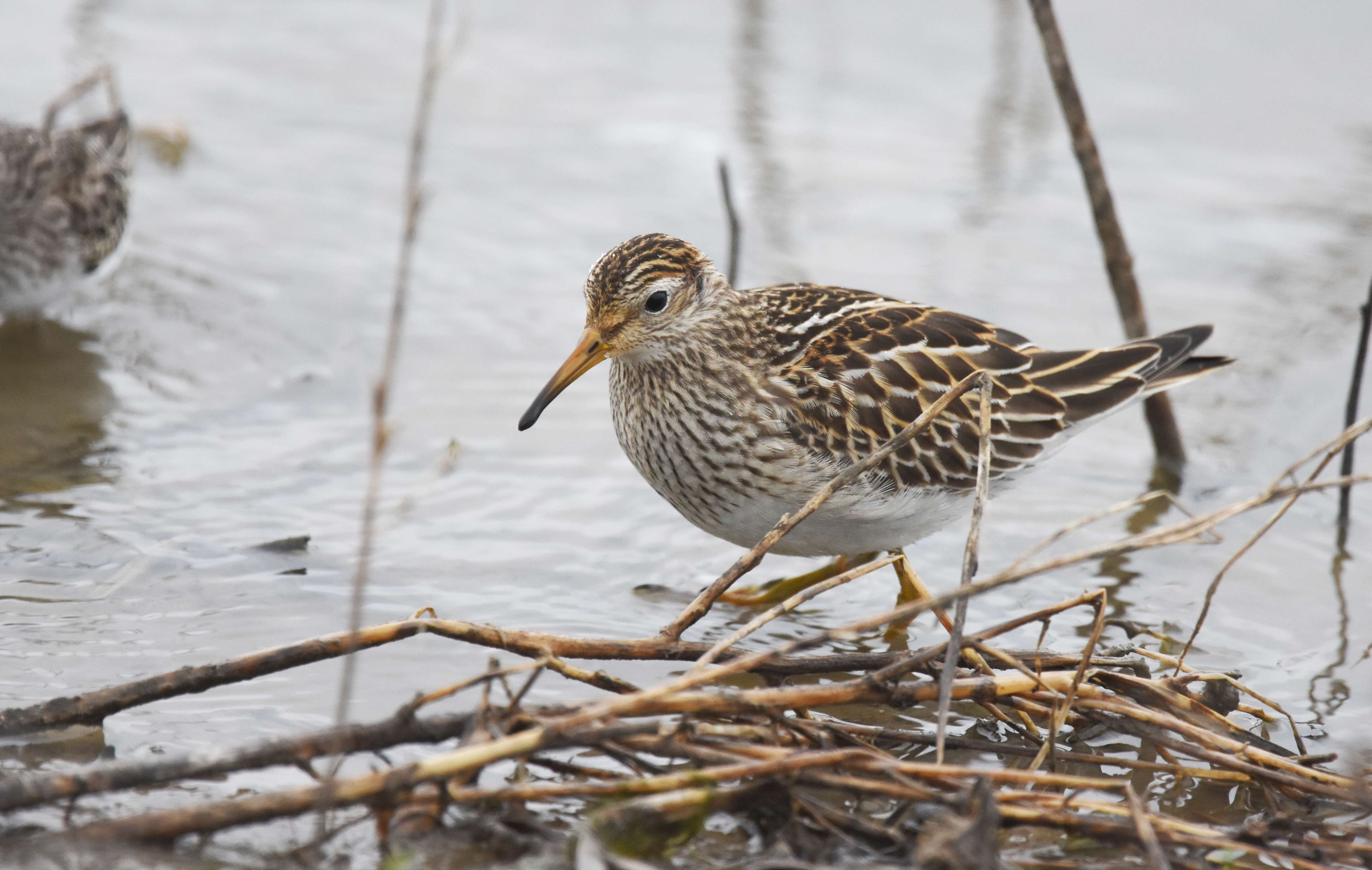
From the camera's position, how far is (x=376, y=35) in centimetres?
1279

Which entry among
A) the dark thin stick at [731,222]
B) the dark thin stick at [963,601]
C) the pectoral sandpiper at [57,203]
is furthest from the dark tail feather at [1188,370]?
the pectoral sandpiper at [57,203]

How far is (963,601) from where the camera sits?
379 cm

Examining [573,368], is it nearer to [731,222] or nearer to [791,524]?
[791,524]

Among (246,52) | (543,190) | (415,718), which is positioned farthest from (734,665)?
(246,52)

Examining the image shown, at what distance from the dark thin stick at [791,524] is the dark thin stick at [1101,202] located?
2633mm

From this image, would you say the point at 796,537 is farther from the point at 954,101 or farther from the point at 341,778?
the point at 954,101

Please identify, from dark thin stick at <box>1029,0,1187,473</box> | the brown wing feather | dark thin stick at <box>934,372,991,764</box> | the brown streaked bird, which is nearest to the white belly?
the brown streaked bird

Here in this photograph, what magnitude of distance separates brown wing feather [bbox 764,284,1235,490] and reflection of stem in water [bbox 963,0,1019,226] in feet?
13.6

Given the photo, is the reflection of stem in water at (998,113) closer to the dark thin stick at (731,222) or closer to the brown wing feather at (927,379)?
the dark thin stick at (731,222)

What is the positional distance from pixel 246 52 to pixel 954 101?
20.6ft

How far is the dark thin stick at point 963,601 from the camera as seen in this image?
3.80m

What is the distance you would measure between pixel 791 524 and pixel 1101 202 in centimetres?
321

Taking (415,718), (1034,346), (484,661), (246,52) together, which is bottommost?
(484,661)

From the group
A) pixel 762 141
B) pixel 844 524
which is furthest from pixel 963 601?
pixel 762 141
